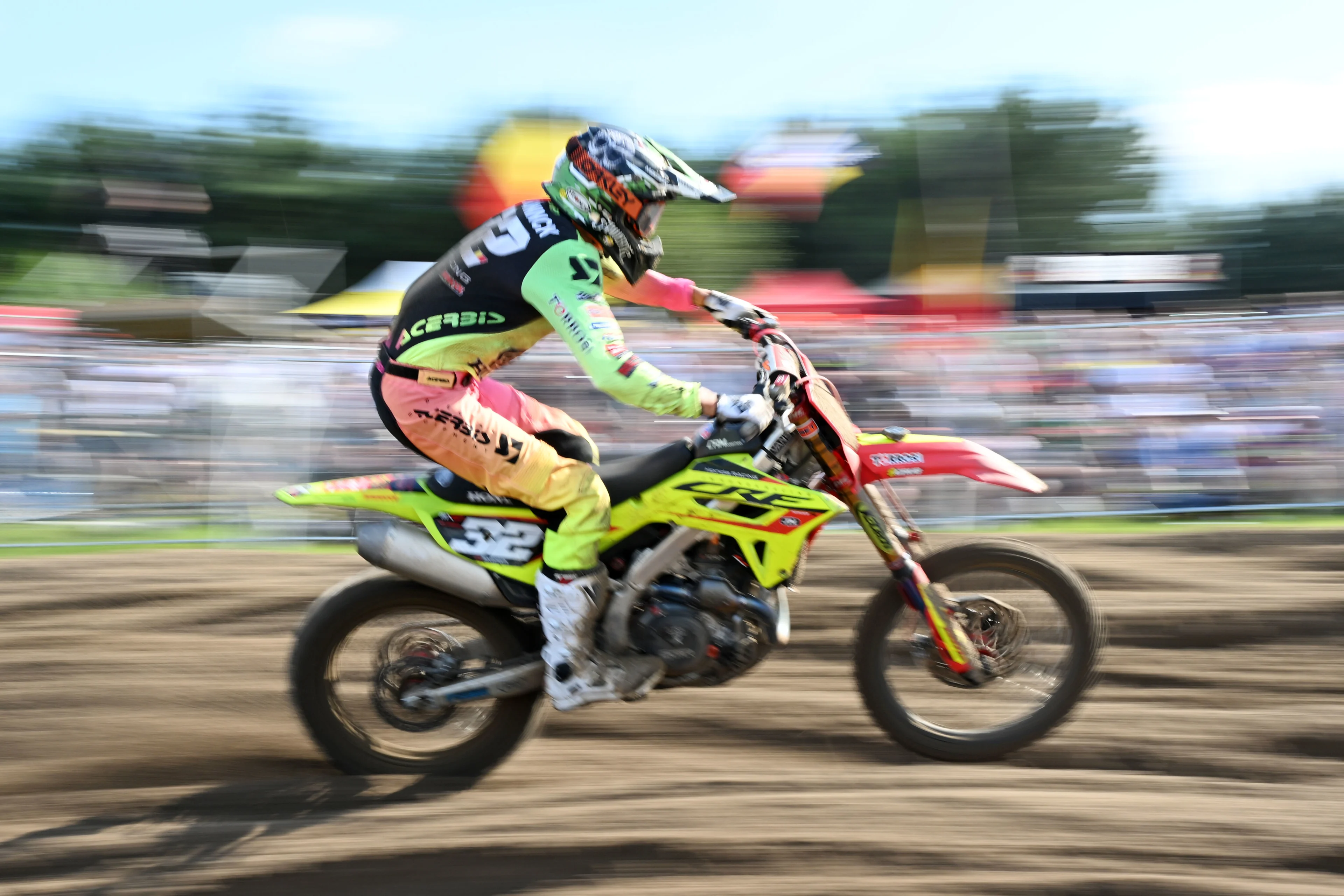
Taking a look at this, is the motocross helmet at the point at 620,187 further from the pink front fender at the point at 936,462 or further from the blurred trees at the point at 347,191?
the blurred trees at the point at 347,191

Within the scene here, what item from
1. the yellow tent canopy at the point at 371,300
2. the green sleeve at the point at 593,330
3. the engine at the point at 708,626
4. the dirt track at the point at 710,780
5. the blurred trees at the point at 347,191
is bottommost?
the dirt track at the point at 710,780

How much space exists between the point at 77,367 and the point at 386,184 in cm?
2749

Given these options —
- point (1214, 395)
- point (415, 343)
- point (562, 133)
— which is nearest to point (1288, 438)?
point (1214, 395)

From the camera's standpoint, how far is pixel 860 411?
8133 mm

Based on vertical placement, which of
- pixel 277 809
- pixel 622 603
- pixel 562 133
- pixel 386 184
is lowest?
pixel 277 809

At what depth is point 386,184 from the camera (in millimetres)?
33812

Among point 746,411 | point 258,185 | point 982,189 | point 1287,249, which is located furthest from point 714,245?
point 1287,249

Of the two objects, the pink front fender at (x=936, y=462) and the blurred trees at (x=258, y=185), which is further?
the blurred trees at (x=258, y=185)

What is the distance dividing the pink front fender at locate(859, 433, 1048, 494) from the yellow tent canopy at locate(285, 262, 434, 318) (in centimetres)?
1431

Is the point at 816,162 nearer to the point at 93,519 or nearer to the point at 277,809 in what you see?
the point at 93,519

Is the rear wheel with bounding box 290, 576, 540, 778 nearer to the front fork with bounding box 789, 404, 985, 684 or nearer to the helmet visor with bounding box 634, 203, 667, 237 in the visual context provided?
the front fork with bounding box 789, 404, 985, 684

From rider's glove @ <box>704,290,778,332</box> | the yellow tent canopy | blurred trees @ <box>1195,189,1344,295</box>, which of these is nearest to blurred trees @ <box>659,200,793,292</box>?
the yellow tent canopy

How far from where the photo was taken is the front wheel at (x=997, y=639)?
3678 millimetres

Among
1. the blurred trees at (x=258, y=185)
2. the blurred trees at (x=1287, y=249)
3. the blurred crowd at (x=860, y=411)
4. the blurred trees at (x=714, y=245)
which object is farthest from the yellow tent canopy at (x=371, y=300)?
the blurred trees at (x=1287, y=249)
